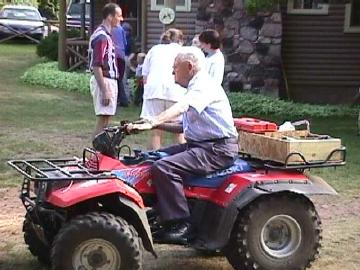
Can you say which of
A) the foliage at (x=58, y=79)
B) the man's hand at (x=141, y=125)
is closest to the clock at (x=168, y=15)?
the foliage at (x=58, y=79)

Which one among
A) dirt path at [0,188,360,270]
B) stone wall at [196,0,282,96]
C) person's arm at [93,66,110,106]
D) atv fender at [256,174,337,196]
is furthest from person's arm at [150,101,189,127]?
A: stone wall at [196,0,282,96]

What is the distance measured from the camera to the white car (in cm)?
3753

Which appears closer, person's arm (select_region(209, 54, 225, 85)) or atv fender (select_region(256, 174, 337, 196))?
atv fender (select_region(256, 174, 337, 196))

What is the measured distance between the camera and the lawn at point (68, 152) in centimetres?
655

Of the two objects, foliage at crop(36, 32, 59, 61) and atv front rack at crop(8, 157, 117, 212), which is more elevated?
atv front rack at crop(8, 157, 117, 212)

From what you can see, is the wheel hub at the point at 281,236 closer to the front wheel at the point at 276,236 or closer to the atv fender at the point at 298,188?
the front wheel at the point at 276,236

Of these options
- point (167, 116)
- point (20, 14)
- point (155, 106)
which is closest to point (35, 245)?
point (167, 116)

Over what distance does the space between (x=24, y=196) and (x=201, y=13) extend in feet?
44.9

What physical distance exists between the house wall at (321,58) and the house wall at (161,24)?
2.95m

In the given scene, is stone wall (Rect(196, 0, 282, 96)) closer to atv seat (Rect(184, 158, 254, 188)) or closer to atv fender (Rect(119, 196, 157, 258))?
atv seat (Rect(184, 158, 254, 188))

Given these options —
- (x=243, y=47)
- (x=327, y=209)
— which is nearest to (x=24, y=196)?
(x=327, y=209)

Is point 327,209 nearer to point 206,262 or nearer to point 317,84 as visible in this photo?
point 206,262

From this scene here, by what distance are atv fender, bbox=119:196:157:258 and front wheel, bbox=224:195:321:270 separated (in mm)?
622

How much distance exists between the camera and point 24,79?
875 inches
